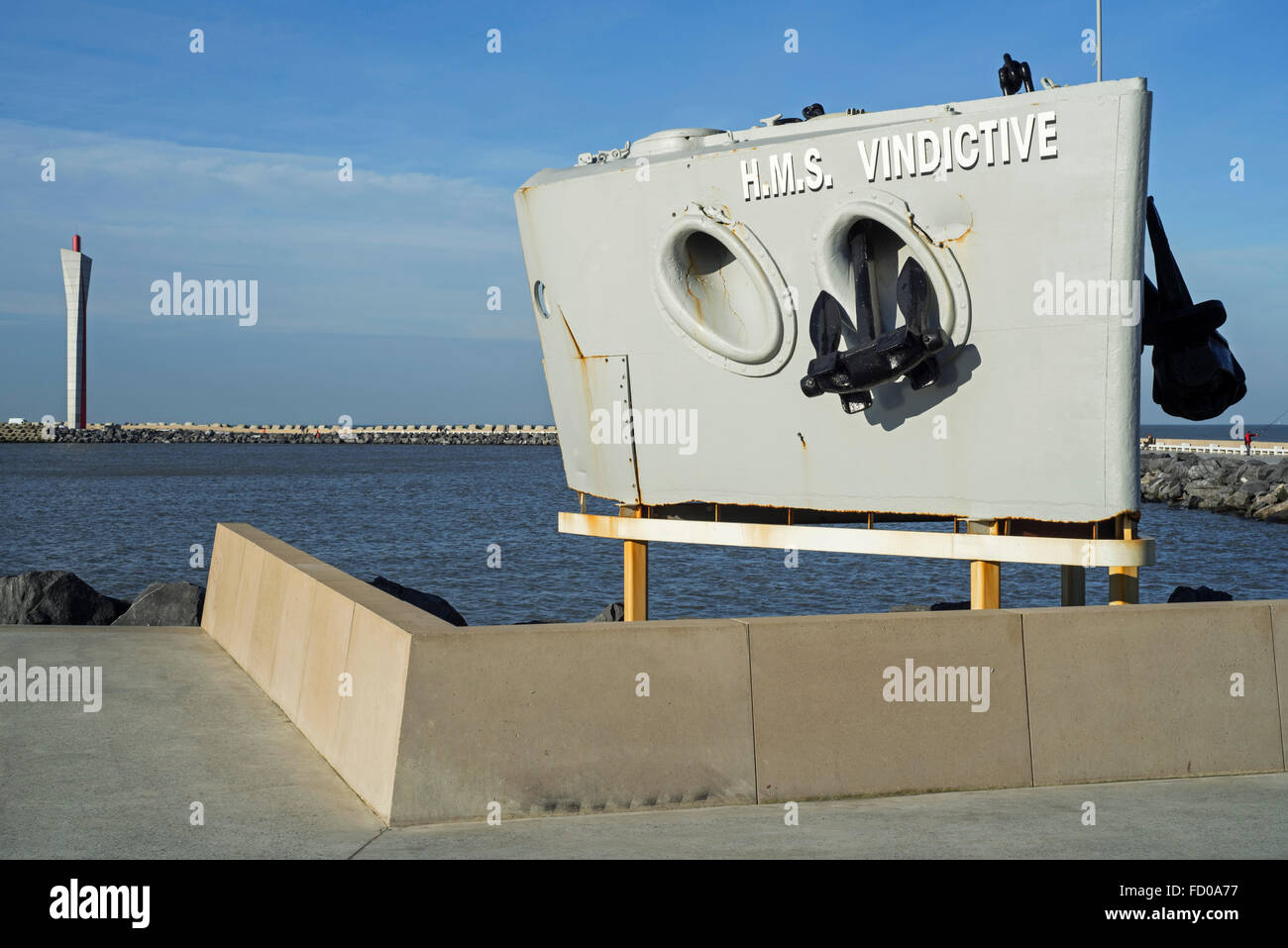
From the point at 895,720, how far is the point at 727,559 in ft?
106

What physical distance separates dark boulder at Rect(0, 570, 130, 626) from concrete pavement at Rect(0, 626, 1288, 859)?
7.78 metres

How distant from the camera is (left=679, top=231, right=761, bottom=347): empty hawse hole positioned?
13.2m

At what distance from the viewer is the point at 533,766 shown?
6152 millimetres

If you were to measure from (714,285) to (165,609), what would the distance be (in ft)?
25.7

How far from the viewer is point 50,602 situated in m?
15.4

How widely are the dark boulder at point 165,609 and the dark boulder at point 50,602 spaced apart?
638 millimetres

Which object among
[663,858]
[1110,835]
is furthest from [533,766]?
[1110,835]

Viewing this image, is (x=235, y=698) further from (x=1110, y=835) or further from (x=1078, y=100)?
(x=1078, y=100)

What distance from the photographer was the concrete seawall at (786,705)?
6.11 metres

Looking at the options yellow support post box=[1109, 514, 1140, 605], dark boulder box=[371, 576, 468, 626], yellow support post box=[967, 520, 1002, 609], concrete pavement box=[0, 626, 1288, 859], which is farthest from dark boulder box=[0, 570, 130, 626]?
yellow support post box=[1109, 514, 1140, 605]

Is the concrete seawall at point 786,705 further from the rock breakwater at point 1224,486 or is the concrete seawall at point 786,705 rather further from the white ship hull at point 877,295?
the rock breakwater at point 1224,486

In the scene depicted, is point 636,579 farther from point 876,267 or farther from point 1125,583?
point 1125,583

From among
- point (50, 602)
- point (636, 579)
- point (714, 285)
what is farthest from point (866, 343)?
point (50, 602)

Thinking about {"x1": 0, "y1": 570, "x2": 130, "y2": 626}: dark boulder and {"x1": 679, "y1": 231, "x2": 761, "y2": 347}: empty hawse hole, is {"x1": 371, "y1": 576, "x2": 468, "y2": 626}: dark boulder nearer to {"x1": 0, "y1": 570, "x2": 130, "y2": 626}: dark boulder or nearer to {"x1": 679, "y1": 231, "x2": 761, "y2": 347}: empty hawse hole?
{"x1": 0, "y1": 570, "x2": 130, "y2": 626}: dark boulder
